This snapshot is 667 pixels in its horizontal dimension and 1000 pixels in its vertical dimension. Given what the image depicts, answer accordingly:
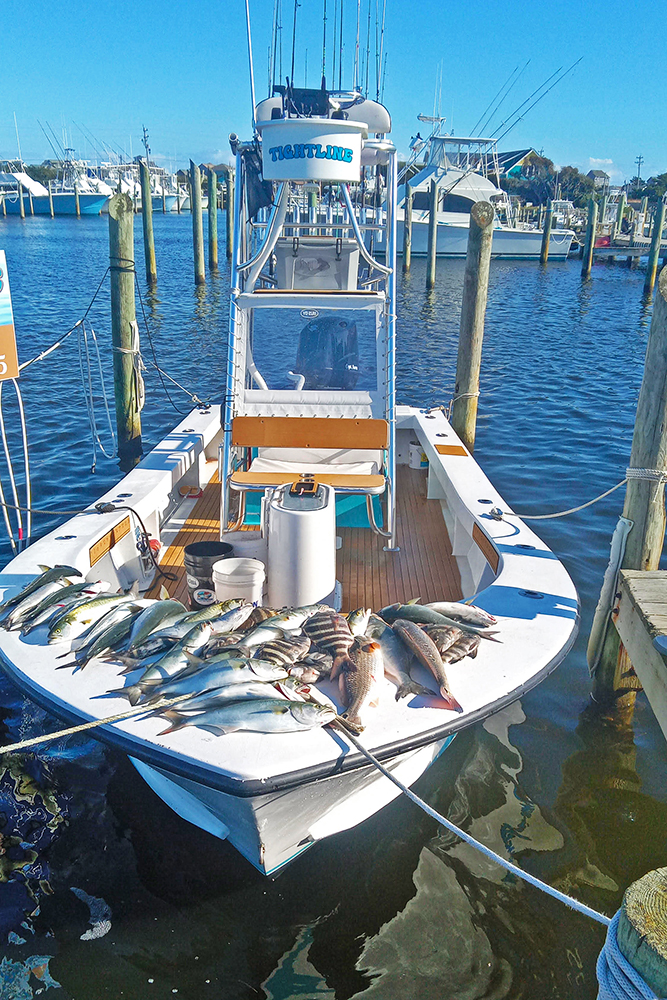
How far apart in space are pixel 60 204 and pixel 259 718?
259 feet

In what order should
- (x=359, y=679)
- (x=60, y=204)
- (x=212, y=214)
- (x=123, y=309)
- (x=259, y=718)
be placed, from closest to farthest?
(x=259, y=718) < (x=359, y=679) < (x=123, y=309) < (x=212, y=214) < (x=60, y=204)

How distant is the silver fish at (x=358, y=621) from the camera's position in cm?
356

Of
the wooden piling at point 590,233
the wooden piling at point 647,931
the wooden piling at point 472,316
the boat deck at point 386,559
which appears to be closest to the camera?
the wooden piling at point 647,931

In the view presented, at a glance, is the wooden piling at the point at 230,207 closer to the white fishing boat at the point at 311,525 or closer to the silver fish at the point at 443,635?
the white fishing boat at the point at 311,525

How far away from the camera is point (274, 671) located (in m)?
3.14

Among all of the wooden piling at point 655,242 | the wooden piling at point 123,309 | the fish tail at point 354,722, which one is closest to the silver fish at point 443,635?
the fish tail at point 354,722

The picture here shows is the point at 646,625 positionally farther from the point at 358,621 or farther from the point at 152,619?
the point at 152,619

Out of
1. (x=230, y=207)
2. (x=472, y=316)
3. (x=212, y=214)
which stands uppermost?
(x=212, y=214)

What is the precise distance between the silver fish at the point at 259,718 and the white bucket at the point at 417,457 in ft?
16.8

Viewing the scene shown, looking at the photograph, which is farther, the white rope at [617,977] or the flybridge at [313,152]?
the flybridge at [313,152]

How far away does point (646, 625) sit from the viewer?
3889mm

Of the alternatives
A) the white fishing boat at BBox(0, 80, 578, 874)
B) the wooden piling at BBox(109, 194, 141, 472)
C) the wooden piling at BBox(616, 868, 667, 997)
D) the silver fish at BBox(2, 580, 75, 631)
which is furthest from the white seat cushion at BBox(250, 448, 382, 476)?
the wooden piling at BBox(616, 868, 667, 997)

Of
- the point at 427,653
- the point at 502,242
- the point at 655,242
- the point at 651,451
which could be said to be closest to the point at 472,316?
the point at 651,451

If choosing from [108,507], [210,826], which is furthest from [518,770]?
[108,507]
